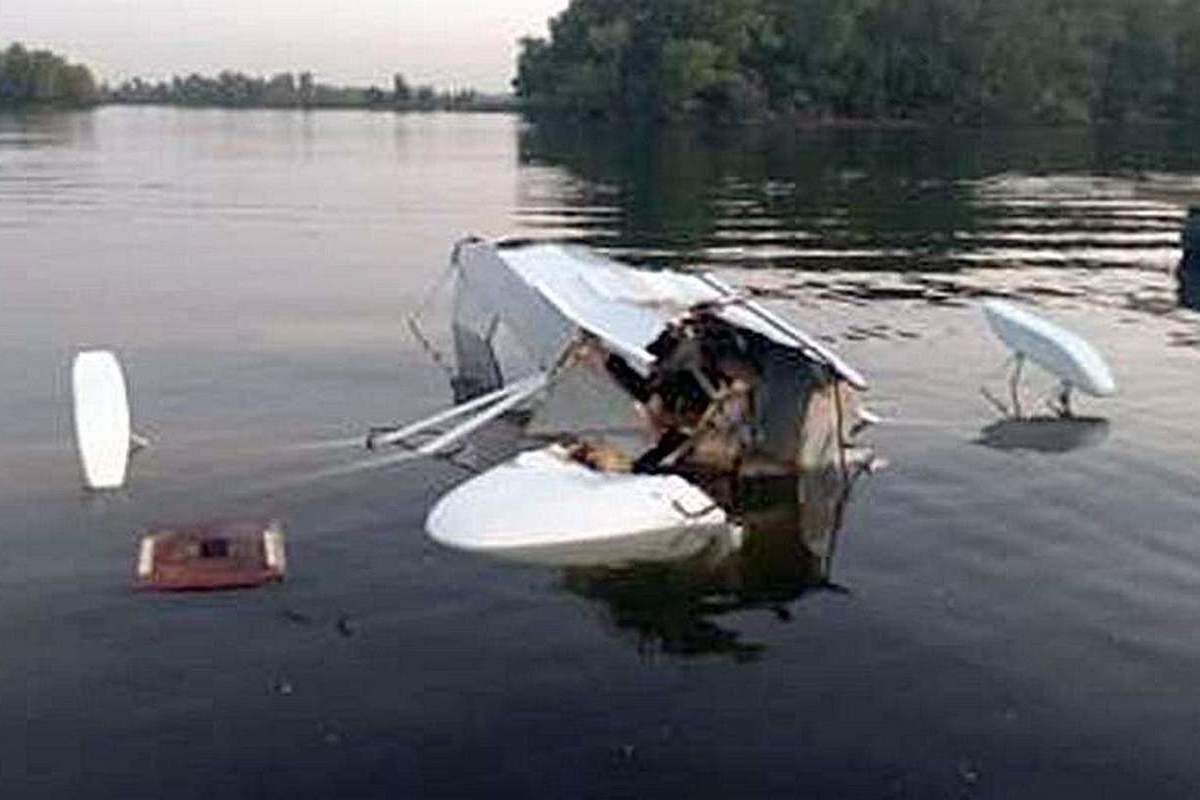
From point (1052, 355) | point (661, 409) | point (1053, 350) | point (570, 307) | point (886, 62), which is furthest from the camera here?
point (886, 62)

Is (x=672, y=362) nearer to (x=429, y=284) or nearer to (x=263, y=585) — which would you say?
(x=263, y=585)

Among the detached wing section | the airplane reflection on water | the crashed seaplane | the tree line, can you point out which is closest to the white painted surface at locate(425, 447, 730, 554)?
the crashed seaplane

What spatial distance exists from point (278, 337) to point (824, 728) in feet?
71.0

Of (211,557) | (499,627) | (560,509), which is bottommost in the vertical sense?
(499,627)

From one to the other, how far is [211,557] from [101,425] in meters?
4.57

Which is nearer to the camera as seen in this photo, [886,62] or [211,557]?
[211,557]

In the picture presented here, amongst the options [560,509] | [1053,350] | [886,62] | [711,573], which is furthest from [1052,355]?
[886,62]

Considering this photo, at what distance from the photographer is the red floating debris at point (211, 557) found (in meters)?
17.5

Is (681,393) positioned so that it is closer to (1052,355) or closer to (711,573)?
(711,573)

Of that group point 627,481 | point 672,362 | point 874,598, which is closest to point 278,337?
point 672,362

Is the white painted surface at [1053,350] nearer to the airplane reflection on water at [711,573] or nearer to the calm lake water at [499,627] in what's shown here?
the calm lake water at [499,627]

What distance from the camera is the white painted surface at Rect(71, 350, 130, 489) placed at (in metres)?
21.1

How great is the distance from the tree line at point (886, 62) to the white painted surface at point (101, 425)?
483ft

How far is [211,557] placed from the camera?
18.2m
